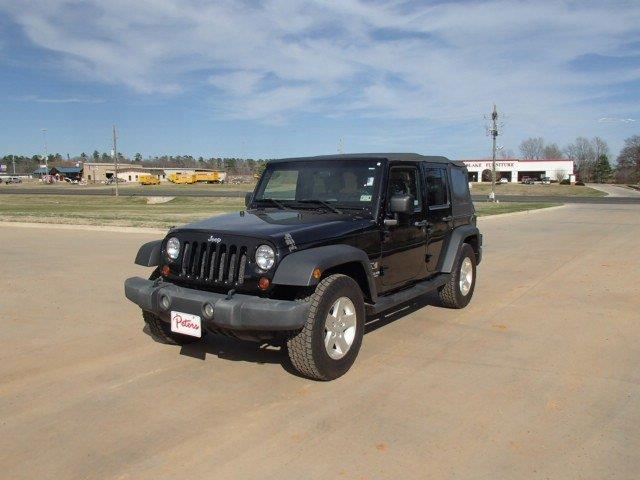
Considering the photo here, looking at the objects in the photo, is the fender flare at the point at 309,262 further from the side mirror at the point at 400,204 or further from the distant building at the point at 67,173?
the distant building at the point at 67,173

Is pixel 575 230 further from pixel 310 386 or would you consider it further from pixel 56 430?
pixel 56 430

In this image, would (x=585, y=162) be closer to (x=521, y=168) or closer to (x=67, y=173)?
(x=521, y=168)

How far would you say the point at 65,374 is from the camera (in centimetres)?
457

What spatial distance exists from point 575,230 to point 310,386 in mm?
15906

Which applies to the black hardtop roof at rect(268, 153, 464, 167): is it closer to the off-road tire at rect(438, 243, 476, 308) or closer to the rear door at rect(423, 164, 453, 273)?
the rear door at rect(423, 164, 453, 273)

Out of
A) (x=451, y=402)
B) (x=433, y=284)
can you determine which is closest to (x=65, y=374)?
(x=451, y=402)

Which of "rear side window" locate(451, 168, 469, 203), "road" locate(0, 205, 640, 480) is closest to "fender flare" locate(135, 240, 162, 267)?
"road" locate(0, 205, 640, 480)

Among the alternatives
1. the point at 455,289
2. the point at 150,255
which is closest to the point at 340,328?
the point at 150,255

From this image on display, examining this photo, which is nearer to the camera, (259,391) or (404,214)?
(259,391)

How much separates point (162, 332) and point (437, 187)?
132 inches

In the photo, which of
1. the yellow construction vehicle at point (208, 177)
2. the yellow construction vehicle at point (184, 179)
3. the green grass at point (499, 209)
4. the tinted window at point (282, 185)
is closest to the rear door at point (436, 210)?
the tinted window at point (282, 185)

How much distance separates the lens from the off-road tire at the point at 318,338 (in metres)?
4.14

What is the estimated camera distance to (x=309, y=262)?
409cm

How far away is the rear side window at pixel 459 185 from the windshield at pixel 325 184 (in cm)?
193
